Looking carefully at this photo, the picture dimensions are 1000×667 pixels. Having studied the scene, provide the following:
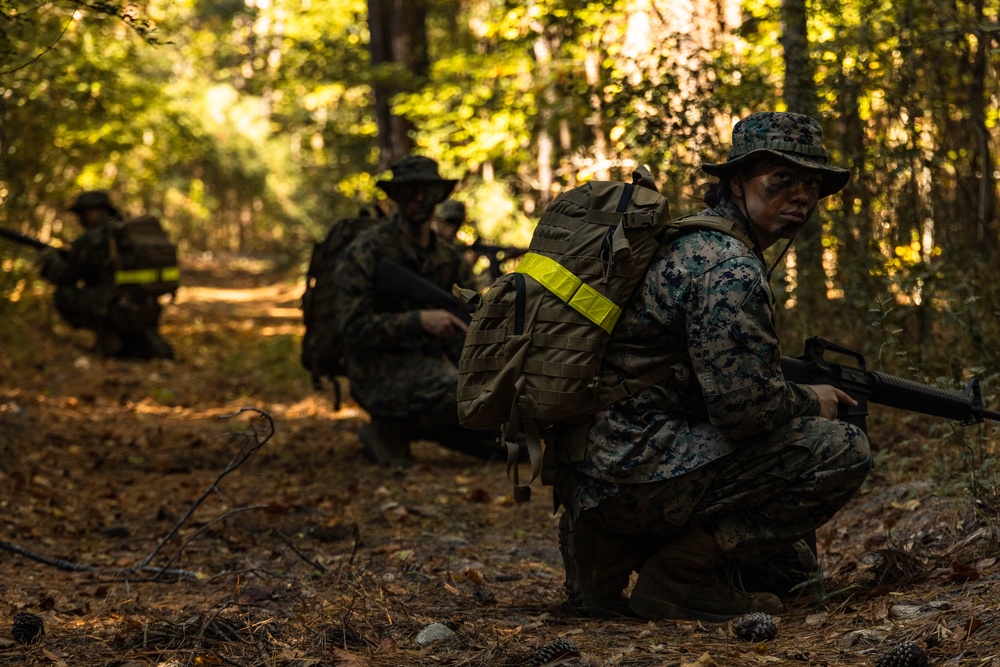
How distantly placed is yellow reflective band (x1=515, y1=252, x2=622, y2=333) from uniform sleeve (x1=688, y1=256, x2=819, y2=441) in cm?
28

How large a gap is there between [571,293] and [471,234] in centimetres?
916

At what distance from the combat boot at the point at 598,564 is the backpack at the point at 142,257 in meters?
9.91

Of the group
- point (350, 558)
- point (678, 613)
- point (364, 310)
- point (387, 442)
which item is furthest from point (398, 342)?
point (678, 613)

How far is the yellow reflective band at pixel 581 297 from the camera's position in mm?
3814

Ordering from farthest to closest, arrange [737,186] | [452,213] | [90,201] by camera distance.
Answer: [90,201], [452,213], [737,186]

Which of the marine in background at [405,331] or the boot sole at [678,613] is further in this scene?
the marine in background at [405,331]

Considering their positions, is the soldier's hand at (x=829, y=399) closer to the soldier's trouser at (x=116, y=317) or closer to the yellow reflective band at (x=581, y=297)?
the yellow reflective band at (x=581, y=297)

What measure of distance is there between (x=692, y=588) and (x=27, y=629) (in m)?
2.38

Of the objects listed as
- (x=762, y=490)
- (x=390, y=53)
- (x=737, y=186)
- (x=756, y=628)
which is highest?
(x=390, y=53)

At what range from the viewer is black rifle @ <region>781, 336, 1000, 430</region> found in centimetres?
420

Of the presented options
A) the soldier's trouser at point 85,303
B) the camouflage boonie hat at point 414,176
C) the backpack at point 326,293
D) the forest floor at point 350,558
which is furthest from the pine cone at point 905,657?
the soldier's trouser at point 85,303

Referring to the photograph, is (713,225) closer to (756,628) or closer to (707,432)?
(707,432)

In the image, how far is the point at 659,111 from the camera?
7.47 meters

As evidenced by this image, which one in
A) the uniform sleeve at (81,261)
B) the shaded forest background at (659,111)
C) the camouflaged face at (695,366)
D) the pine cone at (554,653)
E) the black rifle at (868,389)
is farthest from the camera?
the uniform sleeve at (81,261)
